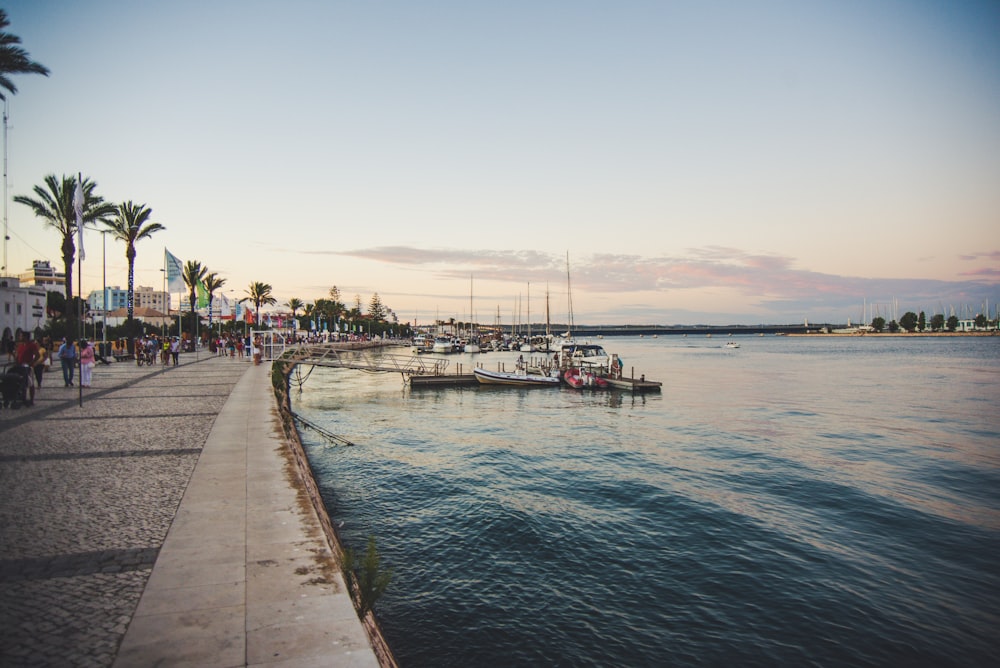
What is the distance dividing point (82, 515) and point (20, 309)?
5621 cm

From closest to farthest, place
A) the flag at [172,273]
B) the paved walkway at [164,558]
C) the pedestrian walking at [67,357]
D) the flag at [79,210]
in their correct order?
1. the paved walkway at [164,558]
2. the flag at [79,210]
3. the pedestrian walking at [67,357]
4. the flag at [172,273]

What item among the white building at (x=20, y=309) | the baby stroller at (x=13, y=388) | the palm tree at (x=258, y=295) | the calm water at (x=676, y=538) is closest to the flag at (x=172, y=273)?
the white building at (x=20, y=309)

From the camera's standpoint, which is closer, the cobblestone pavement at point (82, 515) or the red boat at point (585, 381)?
the cobblestone pavement at point (82, 515)

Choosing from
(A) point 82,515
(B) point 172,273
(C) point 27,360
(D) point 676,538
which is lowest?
(D) point 676,538

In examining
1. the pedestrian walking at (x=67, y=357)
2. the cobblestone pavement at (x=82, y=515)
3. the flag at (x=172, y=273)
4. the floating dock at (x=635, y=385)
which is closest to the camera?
the cobblestone pavement at (x=82, y=515)

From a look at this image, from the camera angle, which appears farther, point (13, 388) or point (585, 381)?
point (585, 381)

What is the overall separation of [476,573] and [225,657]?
595cm

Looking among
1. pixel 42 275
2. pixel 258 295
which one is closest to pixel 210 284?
pixel 258 295

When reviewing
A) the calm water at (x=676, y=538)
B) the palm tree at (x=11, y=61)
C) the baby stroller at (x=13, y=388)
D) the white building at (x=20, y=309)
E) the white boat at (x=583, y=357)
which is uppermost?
the palm tree at (x=11, y=61)

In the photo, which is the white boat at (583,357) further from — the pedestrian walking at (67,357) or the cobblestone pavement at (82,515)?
the cobblestone pavement at (82,515)

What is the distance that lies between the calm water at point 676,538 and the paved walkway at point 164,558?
2.43 metres

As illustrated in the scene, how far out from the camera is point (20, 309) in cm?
5006

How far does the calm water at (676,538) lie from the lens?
8.16 meters

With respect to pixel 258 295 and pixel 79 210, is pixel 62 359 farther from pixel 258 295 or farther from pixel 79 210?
pixel 258 295
